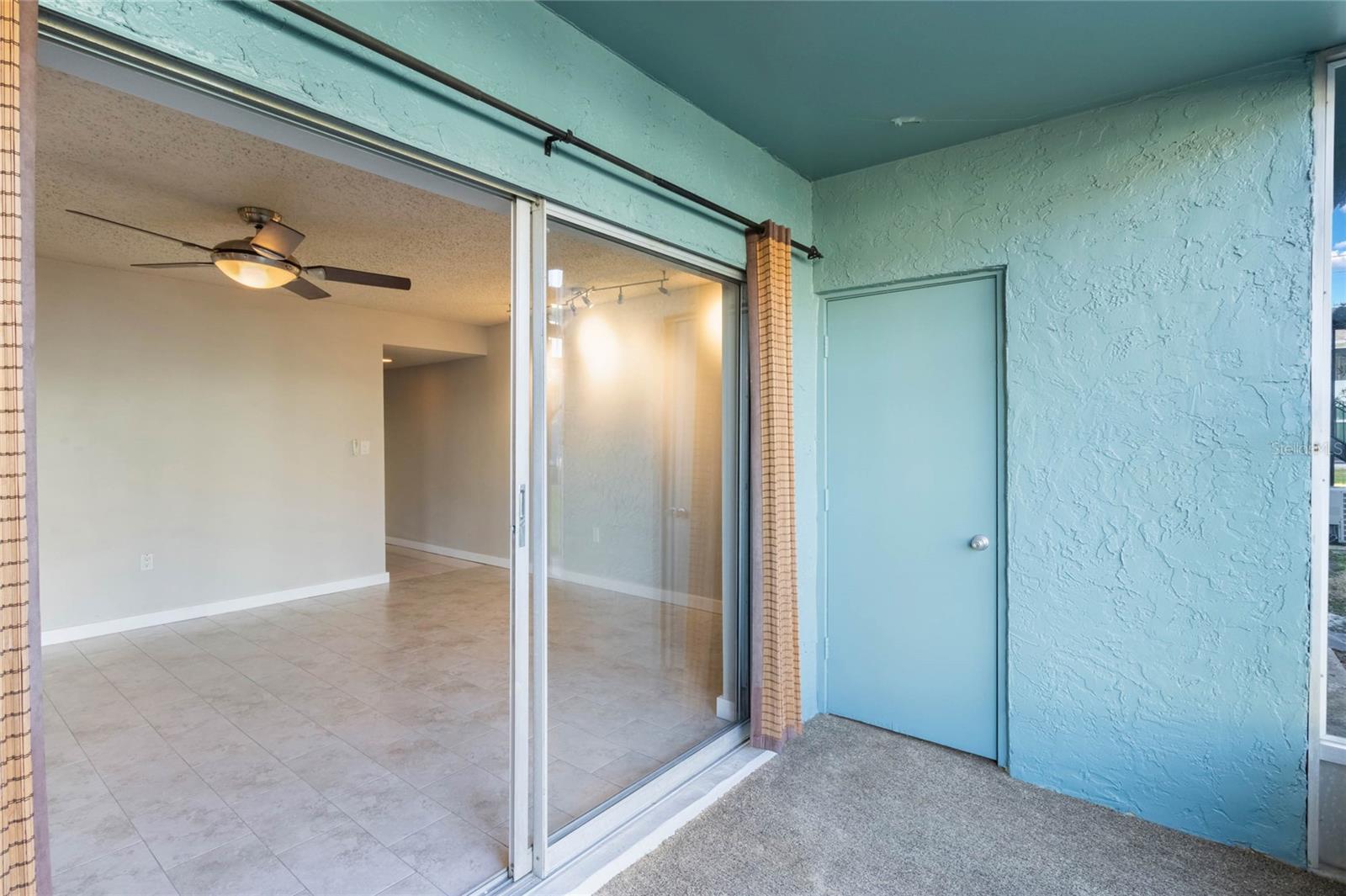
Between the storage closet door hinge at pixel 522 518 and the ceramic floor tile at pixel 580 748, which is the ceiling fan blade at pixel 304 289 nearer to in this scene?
the storage closet door hinge at pixel 522 518

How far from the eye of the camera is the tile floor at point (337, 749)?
2059mm

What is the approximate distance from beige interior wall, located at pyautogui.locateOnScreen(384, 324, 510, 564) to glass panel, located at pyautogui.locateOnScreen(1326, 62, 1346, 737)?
17.7ft

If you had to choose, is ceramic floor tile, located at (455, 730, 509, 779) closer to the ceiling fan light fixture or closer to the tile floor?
the tile floor

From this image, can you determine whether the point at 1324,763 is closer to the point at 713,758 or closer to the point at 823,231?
the point at 713,758

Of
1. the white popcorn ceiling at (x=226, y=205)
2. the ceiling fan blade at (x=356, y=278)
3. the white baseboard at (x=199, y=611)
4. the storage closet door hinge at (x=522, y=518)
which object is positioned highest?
the white popcorn ceiling at (x=226, y=205)

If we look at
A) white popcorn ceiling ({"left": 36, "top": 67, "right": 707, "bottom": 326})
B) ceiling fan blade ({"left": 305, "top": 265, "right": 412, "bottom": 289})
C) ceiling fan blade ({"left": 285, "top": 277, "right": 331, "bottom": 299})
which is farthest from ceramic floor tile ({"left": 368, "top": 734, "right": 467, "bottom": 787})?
ceiling fan blade ({"left": 285, "top": 277, "right": 331, "bottom": 299})

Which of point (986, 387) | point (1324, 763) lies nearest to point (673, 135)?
point (986, 387)

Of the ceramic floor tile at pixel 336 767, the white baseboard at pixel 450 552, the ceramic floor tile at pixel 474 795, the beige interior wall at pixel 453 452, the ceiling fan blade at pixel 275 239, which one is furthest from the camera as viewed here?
the white baseboard at pixel 450 552

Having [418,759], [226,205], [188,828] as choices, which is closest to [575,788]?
[418,759]

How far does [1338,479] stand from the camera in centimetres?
209

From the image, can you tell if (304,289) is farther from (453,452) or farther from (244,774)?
(453,452)

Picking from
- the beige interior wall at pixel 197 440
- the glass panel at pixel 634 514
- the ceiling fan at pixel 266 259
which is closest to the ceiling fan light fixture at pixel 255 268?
the ceiling fan at pixel 266 259

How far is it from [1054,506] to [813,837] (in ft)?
5.01

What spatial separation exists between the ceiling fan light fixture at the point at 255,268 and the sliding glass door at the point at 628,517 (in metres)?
2.06
